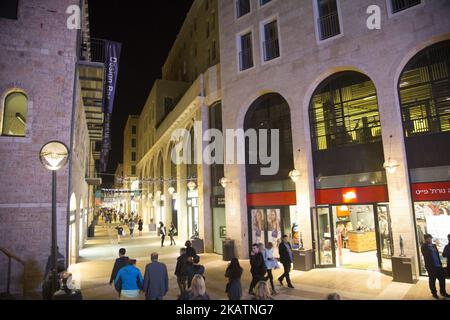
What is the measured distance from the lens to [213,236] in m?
20.3

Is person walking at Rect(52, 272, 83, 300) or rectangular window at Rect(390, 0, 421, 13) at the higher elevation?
rectangular window at Rect(390, 0, 421, 13)

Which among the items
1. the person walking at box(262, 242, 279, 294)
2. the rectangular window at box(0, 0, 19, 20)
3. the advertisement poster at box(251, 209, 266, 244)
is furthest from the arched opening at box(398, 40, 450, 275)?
the rectangular window at box(0, 0, 19, 20)

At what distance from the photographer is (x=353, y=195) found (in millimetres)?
13664

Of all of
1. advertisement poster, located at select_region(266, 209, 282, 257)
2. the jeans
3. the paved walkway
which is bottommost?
the paved walkway

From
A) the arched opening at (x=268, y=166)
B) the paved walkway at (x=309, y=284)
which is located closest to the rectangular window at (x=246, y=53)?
the arched opening at (x=268, y=166)

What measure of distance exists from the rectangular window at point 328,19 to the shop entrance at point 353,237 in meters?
8.17

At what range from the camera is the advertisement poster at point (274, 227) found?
16266mm

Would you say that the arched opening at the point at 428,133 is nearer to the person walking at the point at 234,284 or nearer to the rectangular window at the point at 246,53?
the person walking at the point at 234,284

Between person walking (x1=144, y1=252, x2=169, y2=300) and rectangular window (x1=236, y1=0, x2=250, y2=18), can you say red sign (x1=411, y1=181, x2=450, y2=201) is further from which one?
rectangular window (x1=236, y1=0, x2=250, y2=18)

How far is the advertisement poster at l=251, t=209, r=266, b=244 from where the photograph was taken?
667 inches

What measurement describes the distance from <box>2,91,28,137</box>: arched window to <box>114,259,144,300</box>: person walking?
7.92 metres

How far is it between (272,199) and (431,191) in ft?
23.6

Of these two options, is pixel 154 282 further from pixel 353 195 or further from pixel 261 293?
pixel 353 195

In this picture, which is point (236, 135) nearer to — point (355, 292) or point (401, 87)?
point (401, 87)
